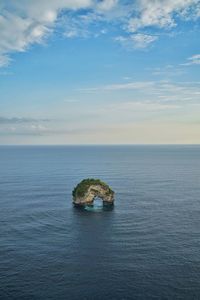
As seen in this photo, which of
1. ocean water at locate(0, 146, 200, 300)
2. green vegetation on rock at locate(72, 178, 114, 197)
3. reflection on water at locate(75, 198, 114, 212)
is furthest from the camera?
green vegetation on rock at locate(72, 178, 114, 197)

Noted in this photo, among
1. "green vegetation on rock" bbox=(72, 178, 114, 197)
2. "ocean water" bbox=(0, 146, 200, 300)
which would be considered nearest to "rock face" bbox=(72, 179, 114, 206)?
"green vegetation on rock" bbox=(72, 178, 114, 197)

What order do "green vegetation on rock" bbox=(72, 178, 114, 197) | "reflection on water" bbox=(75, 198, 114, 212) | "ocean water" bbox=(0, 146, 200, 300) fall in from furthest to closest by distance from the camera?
"green vegetation on rock" bbox=(72, 178, 114, 197) < "reflection on water" bbox=(75, 198, 114, 212) < "ocean water" bbox=(0, 146, 200, 300)

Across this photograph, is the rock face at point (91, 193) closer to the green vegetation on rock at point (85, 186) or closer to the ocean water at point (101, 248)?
the green vegetation on rock at point (85, 186)

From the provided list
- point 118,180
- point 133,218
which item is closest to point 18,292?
point 133,218

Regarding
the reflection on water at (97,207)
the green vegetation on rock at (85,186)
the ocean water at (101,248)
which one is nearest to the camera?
the ocean water at (101,248)

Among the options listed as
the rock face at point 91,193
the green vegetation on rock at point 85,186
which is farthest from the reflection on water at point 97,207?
the green vegetation on rock at point 85,186

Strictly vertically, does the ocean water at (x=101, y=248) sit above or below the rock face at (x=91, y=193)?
below

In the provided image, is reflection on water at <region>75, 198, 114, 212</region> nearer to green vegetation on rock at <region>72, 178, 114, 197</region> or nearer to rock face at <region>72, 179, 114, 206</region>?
rock face at <region>72, 179, 114, 206</region>

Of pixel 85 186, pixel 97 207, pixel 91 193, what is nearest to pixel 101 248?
pixel 97 207

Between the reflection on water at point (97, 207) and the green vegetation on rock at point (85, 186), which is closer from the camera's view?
the reflection on water at point (97, 207)
